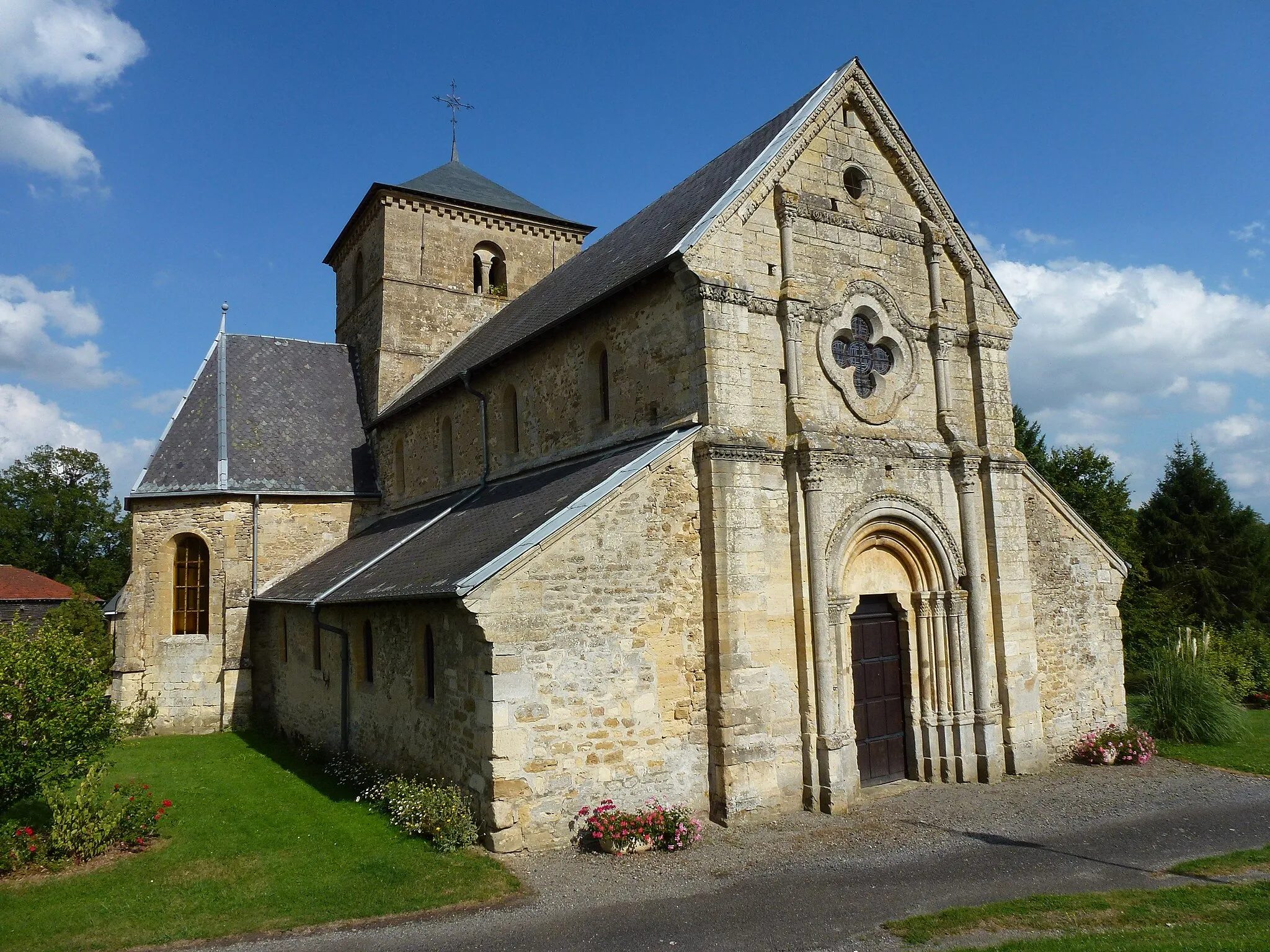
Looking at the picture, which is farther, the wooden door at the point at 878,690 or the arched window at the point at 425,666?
the wooden door at the point at 878,690

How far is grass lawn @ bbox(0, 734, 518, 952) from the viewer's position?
7.82m

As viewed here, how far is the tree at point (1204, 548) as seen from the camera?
28672mm

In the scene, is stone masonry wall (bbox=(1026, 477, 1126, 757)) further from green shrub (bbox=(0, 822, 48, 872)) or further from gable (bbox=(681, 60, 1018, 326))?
green shrub (bbox=(0, 822, 48, 872))

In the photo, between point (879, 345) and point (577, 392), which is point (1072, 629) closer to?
A: point (879, 345)

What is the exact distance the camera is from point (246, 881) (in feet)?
29.3

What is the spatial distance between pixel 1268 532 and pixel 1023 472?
2335 centimetres

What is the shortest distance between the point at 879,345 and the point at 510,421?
6.71 metres

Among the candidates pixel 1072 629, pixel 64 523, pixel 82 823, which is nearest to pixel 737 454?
pixel 1072 629

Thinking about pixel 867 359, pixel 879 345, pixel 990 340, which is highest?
pixel 990 340

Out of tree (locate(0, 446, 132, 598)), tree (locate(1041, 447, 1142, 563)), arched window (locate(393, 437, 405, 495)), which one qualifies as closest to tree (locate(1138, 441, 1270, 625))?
tree (locate(1041, 447, 1142, 563))

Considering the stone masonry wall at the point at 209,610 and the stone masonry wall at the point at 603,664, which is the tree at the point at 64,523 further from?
the stone masonry wall at the point at 603,664

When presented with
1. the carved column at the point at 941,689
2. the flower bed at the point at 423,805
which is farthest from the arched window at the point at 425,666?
the carved column at the point at 941,689

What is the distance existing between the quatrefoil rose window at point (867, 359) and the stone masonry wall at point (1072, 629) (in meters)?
3.39

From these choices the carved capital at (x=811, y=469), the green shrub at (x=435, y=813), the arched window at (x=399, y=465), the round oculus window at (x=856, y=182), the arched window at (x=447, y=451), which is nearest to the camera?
the green shrub at (x=435, y=813)
